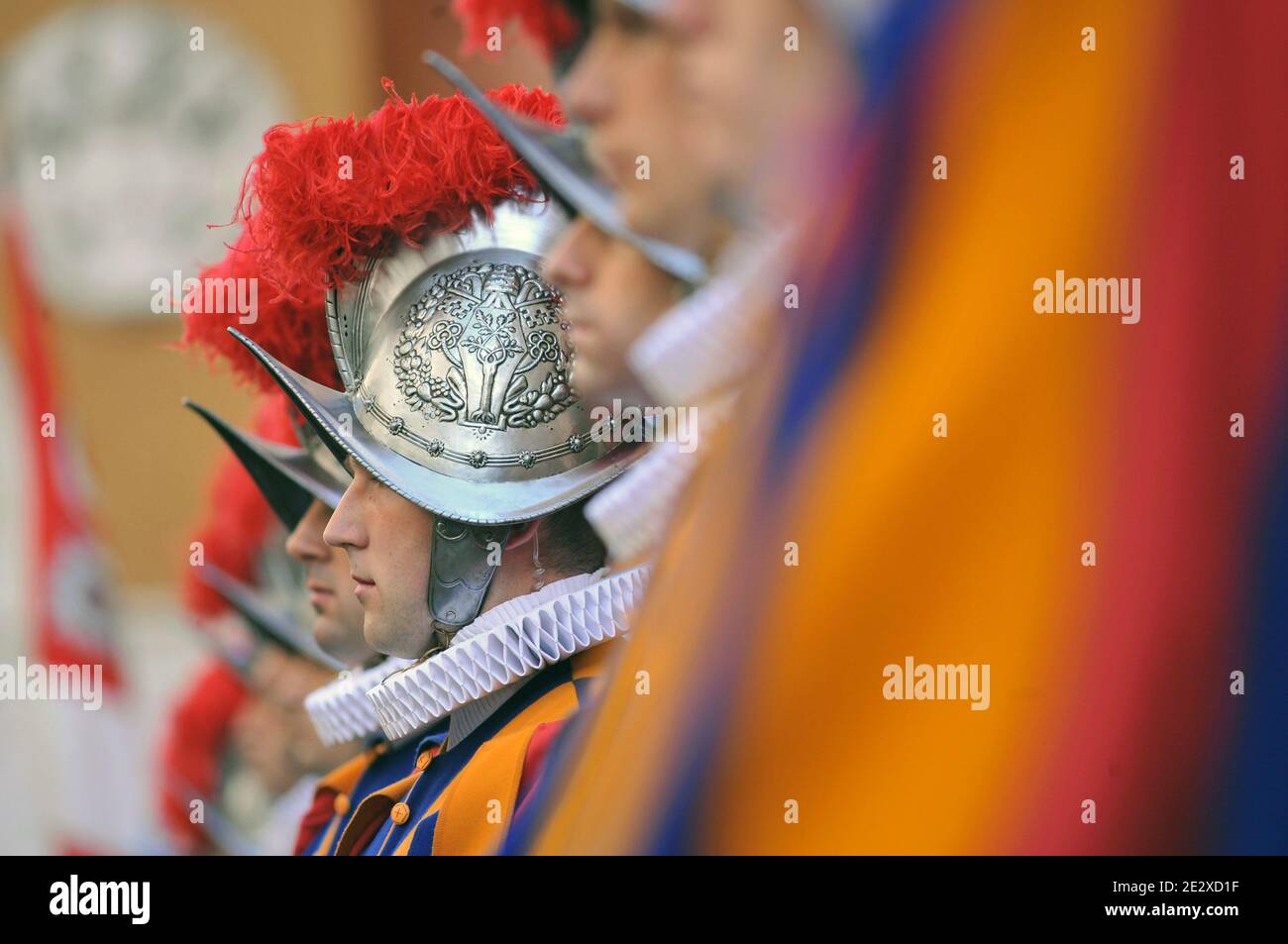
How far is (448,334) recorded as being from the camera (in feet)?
8.66

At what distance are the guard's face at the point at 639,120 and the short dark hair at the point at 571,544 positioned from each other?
0.67 metres

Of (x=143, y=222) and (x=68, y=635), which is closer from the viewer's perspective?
(x=68, y=635)

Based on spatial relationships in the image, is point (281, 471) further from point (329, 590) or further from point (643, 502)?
point (643, 502)

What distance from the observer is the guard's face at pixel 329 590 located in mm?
3316

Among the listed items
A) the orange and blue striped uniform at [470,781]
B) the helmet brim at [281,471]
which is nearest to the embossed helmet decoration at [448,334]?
the orange and blue striped uniform at [470,781]

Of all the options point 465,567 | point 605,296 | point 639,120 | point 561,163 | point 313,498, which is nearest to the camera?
point 639,120

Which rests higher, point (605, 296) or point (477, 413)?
point (605, 296)

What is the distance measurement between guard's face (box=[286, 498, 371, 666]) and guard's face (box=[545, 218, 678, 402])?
3.65 ft

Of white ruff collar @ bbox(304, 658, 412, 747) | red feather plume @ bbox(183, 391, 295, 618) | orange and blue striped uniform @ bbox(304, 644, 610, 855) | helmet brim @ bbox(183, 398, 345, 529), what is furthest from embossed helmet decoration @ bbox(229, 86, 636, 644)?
red feather plume @ bbox(183, 391, 295, 618)

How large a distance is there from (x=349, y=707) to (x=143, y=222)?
602cm

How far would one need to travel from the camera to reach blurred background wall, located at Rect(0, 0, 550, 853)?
808cm

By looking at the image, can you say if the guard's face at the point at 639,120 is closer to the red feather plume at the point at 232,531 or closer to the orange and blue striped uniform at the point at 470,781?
the orange and blue striped uniform at the point at 470,781

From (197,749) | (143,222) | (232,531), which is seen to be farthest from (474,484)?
(143,222)

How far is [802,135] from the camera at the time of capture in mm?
1177
